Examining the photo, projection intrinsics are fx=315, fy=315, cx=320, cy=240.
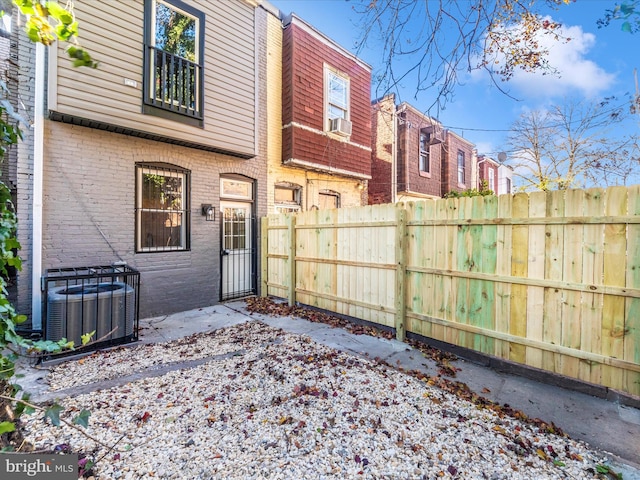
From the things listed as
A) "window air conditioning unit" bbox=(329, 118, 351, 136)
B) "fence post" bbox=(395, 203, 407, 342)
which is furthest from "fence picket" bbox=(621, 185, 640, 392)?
"window air conditioning unit" bbox=(329, 118, 351, 136)

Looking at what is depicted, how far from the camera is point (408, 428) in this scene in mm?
2584

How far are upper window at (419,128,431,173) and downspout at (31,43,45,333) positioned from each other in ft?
40.2

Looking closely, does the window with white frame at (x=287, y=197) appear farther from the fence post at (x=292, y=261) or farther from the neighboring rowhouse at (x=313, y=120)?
the fence post at (x=292, y=261)

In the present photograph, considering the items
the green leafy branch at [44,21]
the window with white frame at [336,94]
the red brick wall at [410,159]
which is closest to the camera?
the green leafy branch at [44,21]

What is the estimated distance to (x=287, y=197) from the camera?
8.75 meters

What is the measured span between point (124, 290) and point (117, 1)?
475 cm

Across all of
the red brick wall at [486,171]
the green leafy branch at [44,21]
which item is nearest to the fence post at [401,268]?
the green leafy branch at [44,21]

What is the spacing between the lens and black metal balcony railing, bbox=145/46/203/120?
5566 millimetres

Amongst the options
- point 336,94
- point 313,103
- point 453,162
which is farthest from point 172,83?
point 453,162

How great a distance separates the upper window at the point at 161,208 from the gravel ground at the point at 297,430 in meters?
2.72

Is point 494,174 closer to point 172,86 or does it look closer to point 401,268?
point 401,268

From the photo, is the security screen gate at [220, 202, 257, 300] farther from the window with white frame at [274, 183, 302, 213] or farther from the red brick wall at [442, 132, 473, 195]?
the red brick wall at [442, 132, 473, 195]

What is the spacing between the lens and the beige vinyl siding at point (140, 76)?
4805 millimetres

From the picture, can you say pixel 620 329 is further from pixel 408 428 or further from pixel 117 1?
pixel 117 1
